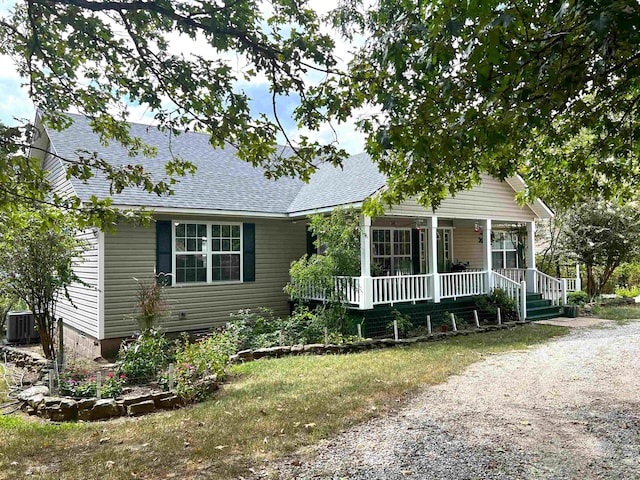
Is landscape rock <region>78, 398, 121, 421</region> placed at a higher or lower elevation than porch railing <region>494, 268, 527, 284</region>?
lower

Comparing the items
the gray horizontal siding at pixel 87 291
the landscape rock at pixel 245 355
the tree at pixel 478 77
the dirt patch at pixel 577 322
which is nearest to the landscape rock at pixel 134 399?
the landscape rock at pixel 245 355

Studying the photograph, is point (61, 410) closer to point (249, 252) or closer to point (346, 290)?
point (346, 290)

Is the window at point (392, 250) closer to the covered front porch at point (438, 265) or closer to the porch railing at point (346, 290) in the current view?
the covered front porch at point (438, 265)

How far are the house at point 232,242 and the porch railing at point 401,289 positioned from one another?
3cm

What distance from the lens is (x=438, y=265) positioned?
52.7ft

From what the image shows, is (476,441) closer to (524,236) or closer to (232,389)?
(232,389)

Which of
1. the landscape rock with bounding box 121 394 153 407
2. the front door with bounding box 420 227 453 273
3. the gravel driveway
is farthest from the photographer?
the front door with bounding box 420 227 453 273

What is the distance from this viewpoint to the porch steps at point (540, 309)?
45.9ft

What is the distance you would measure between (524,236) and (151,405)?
16.9 metres

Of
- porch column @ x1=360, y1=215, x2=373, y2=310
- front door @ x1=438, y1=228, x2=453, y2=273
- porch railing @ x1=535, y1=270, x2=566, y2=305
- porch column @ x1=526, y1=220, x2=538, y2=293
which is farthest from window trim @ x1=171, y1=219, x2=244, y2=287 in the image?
porch railing @ x1=535, y1=270, x2=566, y2=305

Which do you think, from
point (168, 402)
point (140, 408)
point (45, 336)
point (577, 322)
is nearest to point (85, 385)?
point (140, 408)

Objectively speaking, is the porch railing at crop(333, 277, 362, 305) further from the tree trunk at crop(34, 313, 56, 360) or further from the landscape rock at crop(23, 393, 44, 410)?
the landscape rock at crop(23, 393, 44, 410)

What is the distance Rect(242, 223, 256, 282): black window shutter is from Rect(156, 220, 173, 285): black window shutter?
2.04 m

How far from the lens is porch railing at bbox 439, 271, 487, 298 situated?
12930 millimetres
